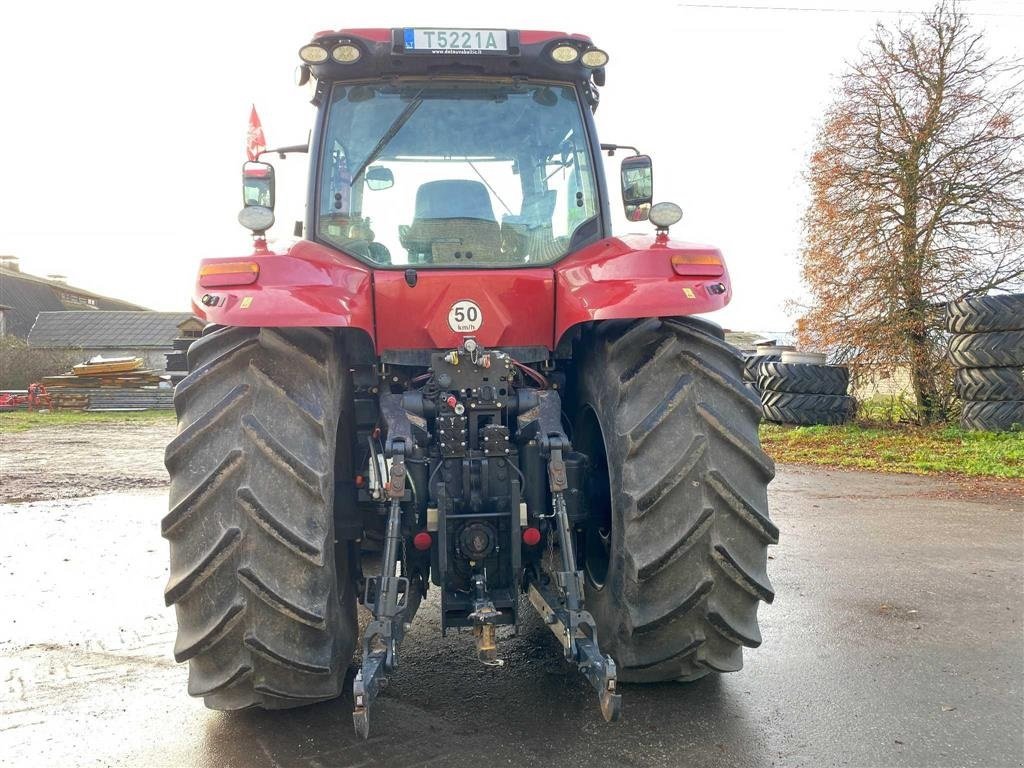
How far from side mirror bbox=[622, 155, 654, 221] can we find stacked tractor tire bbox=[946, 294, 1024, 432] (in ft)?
31.0

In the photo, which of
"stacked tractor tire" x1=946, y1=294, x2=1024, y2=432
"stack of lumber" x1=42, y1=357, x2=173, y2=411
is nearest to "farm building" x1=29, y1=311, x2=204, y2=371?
"stack of lumber" x1=42, y1=357, x2=173, y2=411

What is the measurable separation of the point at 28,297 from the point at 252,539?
54063mm

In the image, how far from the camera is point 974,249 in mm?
12891

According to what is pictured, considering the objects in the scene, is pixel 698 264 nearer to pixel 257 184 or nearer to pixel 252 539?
pixel 252 539

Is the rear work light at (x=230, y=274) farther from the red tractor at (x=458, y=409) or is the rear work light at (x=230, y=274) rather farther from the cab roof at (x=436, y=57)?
the cab roof at (x=436, y=57)

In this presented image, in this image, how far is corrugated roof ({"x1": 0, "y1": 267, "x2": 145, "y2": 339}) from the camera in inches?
1663

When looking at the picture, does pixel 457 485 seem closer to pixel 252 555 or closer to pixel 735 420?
pixel 252 555

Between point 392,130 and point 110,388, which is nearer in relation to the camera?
point 392,130

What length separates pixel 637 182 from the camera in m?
3.86

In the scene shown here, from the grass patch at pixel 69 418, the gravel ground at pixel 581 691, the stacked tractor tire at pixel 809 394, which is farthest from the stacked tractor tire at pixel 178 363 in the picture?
the grass patch at pixel 69 418

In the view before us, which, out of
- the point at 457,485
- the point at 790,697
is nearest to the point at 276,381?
the point at 457,485

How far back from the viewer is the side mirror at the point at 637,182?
3.85 m

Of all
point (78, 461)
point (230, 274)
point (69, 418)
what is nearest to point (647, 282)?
point (230, 274)

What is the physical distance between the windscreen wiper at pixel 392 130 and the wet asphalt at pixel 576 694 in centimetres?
224
